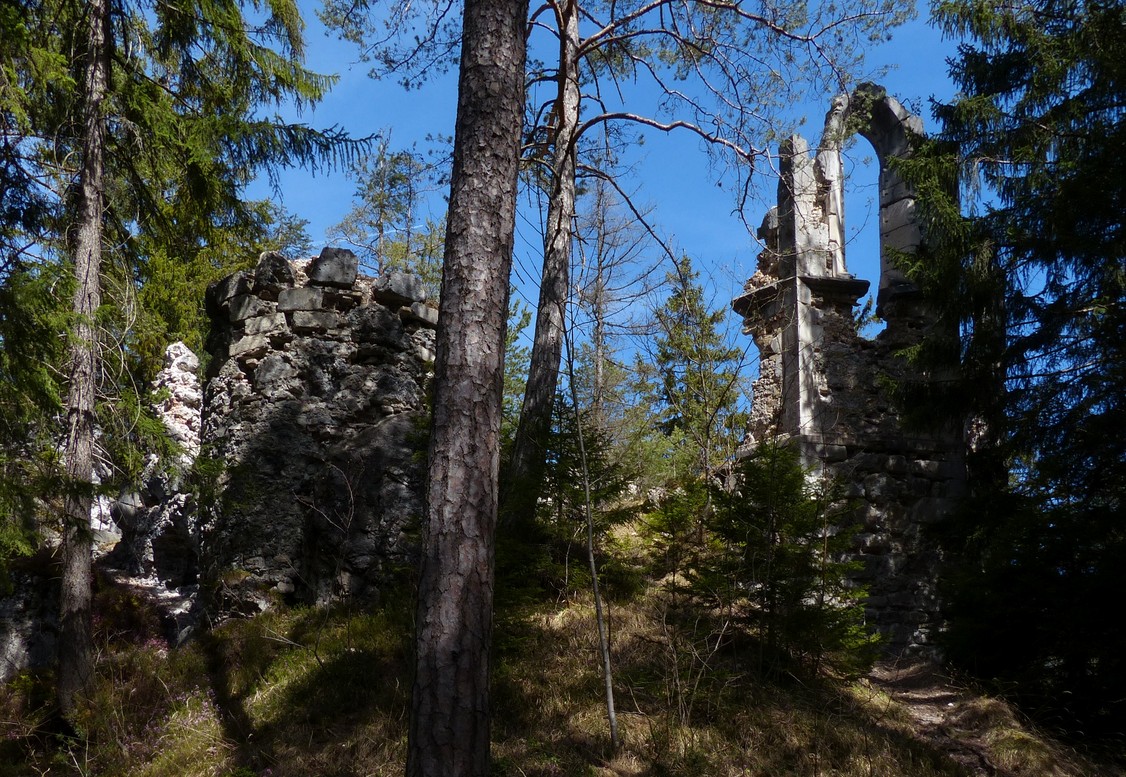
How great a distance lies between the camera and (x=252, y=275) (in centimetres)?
Answer: 1059

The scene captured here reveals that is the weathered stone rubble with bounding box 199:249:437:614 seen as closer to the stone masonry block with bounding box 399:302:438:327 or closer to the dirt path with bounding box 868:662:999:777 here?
the stone masonry block with bounding box 399:302:438:327

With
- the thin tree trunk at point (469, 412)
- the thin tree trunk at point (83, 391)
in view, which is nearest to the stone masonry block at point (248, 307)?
the thin tree trunk at point (83, 391)

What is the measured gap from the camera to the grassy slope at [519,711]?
5953 mm

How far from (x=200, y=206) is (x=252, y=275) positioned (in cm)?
99

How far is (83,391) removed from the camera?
845 centimetres

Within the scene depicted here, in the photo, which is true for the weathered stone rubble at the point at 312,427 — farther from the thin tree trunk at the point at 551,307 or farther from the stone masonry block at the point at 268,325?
the thin tree trunk at the point at 551,307

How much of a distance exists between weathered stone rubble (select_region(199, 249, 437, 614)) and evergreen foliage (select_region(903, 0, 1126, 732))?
5669 mm

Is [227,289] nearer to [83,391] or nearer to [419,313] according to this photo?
[419,313]

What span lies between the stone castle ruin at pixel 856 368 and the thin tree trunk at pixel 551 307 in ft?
9.53

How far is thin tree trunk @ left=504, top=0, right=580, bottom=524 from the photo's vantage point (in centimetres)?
804

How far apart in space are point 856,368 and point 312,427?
713cm

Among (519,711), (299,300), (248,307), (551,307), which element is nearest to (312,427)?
(299,300)

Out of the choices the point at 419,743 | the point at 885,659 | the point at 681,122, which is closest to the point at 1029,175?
the point at 681,122

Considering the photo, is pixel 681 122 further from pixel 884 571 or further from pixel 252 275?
pixel 884 571
